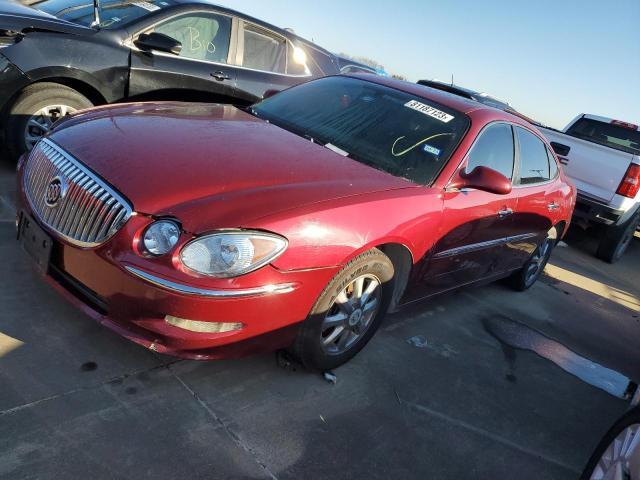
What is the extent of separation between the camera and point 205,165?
269 cm

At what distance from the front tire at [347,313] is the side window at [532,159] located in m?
1.81

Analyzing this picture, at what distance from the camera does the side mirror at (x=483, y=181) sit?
3.36m

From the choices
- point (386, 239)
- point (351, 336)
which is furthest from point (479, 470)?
point (386, 239)

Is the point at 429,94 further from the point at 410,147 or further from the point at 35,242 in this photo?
the point at 35,242

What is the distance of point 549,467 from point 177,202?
91.5 inches

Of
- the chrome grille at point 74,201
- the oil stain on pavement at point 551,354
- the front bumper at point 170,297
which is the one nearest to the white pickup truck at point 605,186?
the oil stain on pavement at point 551,354

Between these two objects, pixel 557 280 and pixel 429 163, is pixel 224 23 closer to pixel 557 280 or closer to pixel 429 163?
pixel 429 163

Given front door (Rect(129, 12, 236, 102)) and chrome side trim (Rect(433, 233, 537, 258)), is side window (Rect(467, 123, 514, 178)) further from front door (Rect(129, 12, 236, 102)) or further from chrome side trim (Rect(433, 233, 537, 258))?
front door (Rect(129, 12, 236, 102))

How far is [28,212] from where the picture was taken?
9.05 feet

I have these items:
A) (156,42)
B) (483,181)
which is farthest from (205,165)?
(156,42)

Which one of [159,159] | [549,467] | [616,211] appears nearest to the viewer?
[159,159]

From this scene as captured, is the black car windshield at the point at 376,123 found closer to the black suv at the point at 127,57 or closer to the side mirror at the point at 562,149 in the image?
the black suv at the point at 127,57

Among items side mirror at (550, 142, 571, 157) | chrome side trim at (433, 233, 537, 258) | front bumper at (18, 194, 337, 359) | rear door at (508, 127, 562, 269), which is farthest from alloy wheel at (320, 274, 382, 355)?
side mirror at (550, 142, 571, 157)

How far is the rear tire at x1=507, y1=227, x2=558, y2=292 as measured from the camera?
5305 mm
